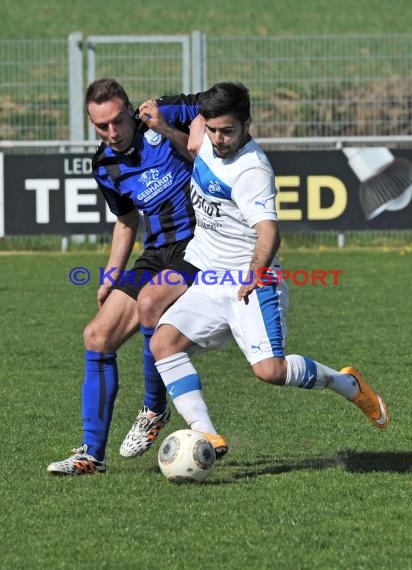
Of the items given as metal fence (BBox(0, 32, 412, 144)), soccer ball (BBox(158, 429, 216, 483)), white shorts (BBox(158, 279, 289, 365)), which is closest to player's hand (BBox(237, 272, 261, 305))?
white shorts (BBox(158, 279, 289, 365))

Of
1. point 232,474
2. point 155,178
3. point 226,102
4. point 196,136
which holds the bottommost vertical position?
point 232,474

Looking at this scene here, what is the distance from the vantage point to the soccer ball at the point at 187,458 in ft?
19.2

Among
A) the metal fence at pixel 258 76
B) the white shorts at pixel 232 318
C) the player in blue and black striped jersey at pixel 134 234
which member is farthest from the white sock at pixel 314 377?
the metal fence at pixel 258 76

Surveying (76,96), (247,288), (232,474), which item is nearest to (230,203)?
(247,288)

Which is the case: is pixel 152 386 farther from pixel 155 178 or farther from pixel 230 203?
pixel 230 203

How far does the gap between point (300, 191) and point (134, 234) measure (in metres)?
9.38

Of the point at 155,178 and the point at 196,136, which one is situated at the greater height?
the point at 196,136

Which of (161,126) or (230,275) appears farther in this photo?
(161,126)

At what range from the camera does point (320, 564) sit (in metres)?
4.62

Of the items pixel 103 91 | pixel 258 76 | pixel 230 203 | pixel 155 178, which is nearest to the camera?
pixel 230 203

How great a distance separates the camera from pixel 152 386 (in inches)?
270

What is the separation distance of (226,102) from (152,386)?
1.71m

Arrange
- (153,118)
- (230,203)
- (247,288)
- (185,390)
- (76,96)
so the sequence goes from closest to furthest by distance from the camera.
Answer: (247,288) < (230,203) < (185,390) < (153,118) < (76,96)

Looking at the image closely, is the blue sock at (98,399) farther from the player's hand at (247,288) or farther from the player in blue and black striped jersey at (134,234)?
the player's hand at (247,288)
